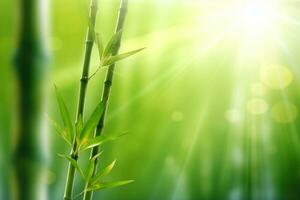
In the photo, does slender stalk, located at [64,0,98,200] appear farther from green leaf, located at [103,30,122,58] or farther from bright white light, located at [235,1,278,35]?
bright white light, located at [235,1,278,35]

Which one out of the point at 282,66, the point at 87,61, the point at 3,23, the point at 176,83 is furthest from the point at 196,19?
the point at 87,61

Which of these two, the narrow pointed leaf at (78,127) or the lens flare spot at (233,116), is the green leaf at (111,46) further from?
the lens flare spot at (233,116)

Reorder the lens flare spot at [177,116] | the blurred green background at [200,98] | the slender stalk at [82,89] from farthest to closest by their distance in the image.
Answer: the lens flare spot at [177,116] → the blurred green background at [200,98] → the slender stalk at [82,89]

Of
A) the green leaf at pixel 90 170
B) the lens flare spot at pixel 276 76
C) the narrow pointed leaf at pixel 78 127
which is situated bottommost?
the lens flare spot at pixel 276 76

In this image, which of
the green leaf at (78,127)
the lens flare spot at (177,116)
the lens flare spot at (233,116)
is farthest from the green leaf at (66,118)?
the lens flare spot at (233,116)

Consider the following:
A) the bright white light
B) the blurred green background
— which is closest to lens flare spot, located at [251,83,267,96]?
the blurred green background

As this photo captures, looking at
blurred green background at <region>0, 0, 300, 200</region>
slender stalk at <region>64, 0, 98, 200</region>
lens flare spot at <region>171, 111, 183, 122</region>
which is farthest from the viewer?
lens flare spot at <region>171, 111, 183, 122</region>

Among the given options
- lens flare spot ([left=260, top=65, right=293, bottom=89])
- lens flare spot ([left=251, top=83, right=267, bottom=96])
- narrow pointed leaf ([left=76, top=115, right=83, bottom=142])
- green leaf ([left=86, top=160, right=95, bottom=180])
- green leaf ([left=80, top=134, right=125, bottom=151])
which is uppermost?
narrow pointed leaf ([left=76, top=115, right=83, bottom=142])
